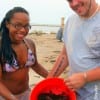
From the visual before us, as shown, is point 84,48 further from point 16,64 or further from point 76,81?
point 16,64

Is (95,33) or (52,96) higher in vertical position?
(95,33)

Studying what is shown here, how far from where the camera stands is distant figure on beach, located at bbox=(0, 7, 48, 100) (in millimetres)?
3082

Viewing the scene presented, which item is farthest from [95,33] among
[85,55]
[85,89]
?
[85,89]

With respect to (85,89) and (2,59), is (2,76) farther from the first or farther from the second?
(85,89)

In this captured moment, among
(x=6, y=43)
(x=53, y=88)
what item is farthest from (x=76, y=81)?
(x=6, y=43)

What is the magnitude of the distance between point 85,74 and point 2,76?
2.51 ft

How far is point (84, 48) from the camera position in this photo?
2.84 m

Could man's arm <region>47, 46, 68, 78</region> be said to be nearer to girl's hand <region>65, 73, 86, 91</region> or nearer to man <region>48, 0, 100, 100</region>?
man <region>48, 0, 100, 100</region>

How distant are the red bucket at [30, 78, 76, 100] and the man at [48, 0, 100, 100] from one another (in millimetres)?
61

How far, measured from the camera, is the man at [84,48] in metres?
2.77

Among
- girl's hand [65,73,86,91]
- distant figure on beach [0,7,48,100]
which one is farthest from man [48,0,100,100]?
distant figure on beach [0,7,48,100]

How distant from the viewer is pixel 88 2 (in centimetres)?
279

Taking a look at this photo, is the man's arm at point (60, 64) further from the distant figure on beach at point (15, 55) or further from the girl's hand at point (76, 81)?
the girl's hand at point (76, 81)

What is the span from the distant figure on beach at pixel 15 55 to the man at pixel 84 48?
43 centimetres
